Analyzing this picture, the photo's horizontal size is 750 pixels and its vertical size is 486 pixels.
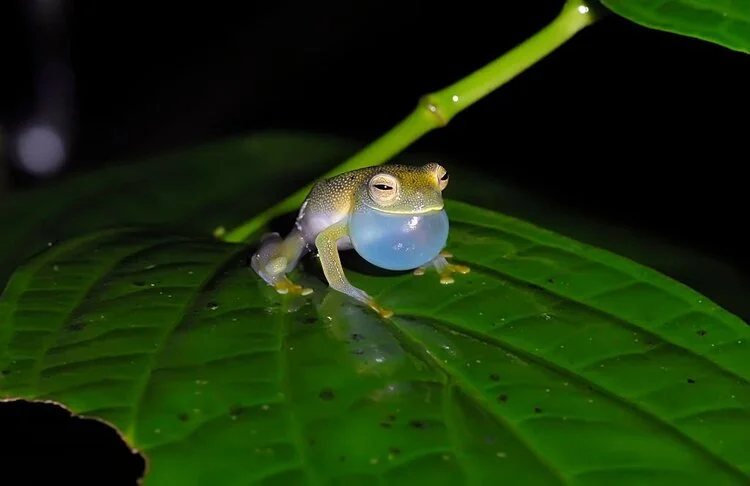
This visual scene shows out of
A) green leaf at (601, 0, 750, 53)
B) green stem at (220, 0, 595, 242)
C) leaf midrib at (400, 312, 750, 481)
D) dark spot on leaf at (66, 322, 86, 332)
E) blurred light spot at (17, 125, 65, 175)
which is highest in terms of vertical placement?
green leaf at (601, 0, 750, 53)

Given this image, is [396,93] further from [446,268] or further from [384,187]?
[446,268]

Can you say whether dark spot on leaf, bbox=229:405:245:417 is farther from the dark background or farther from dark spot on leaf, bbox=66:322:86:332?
the dark background

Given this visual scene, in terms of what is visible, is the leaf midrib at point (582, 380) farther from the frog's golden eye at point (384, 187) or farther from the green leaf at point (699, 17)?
the green leaf at point (699, 17)

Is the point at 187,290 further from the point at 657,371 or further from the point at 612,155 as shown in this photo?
the point at 612,155

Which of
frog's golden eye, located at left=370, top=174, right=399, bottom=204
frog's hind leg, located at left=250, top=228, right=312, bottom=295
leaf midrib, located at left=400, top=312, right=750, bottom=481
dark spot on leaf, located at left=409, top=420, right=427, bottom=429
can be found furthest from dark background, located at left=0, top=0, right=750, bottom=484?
dark spot on leaf, located at left=409, top=420, right=427, bottom=429

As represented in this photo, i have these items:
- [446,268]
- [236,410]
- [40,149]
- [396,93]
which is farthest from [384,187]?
[40,149]

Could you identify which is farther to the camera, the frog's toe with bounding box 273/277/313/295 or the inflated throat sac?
the inflated throat sac

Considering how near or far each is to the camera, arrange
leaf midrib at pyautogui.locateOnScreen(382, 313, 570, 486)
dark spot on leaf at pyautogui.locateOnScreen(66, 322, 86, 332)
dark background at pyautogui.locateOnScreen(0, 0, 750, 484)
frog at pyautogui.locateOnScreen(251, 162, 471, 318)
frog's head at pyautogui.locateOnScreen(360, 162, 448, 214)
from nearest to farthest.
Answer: leaf midrib at pyautogui.locateOnScreen(382, 313, 570, 486)
dark spot on leaf at pyautogui.locateOnScreen(66, 322, 86, 332)
frog at pyautogui.locateOnScreen(251, 162, 471, 318)
frog's head at pyautogui.locateOnScreen(360, 162, 448, 214)
dark background at pyautogui.locateOnScreen(0, 0, 750, 484)
